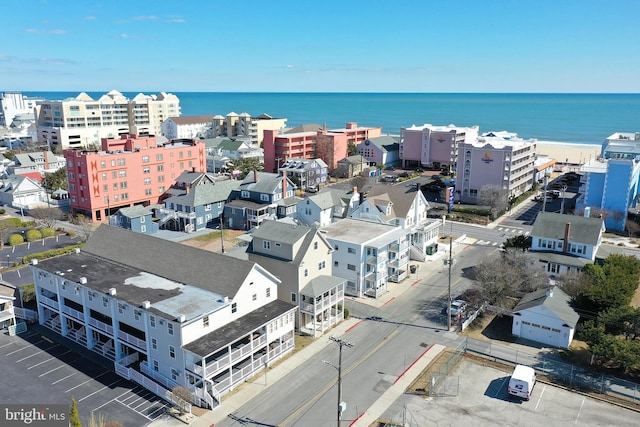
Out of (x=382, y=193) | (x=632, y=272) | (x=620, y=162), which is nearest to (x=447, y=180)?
(x=620, y=162)

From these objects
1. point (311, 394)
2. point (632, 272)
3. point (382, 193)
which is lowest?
point (311, 394)

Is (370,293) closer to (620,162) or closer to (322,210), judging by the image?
(322,210)

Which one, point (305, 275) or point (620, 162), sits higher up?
point (620, 162)

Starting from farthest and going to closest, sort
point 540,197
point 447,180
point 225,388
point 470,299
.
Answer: point 447,180 → point 540,197 → point 470,299 → point 225,388

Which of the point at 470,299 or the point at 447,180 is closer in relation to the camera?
the point at 470,299

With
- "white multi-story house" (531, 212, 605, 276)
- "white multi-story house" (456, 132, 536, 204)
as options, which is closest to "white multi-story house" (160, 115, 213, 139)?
"white multi-story house" (456, 132, 536, 204)

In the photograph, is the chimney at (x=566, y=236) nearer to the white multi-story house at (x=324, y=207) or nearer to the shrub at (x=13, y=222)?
the white multi-story house at (x=324, y=207)

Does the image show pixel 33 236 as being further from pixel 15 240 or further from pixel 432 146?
pixel 432 146
